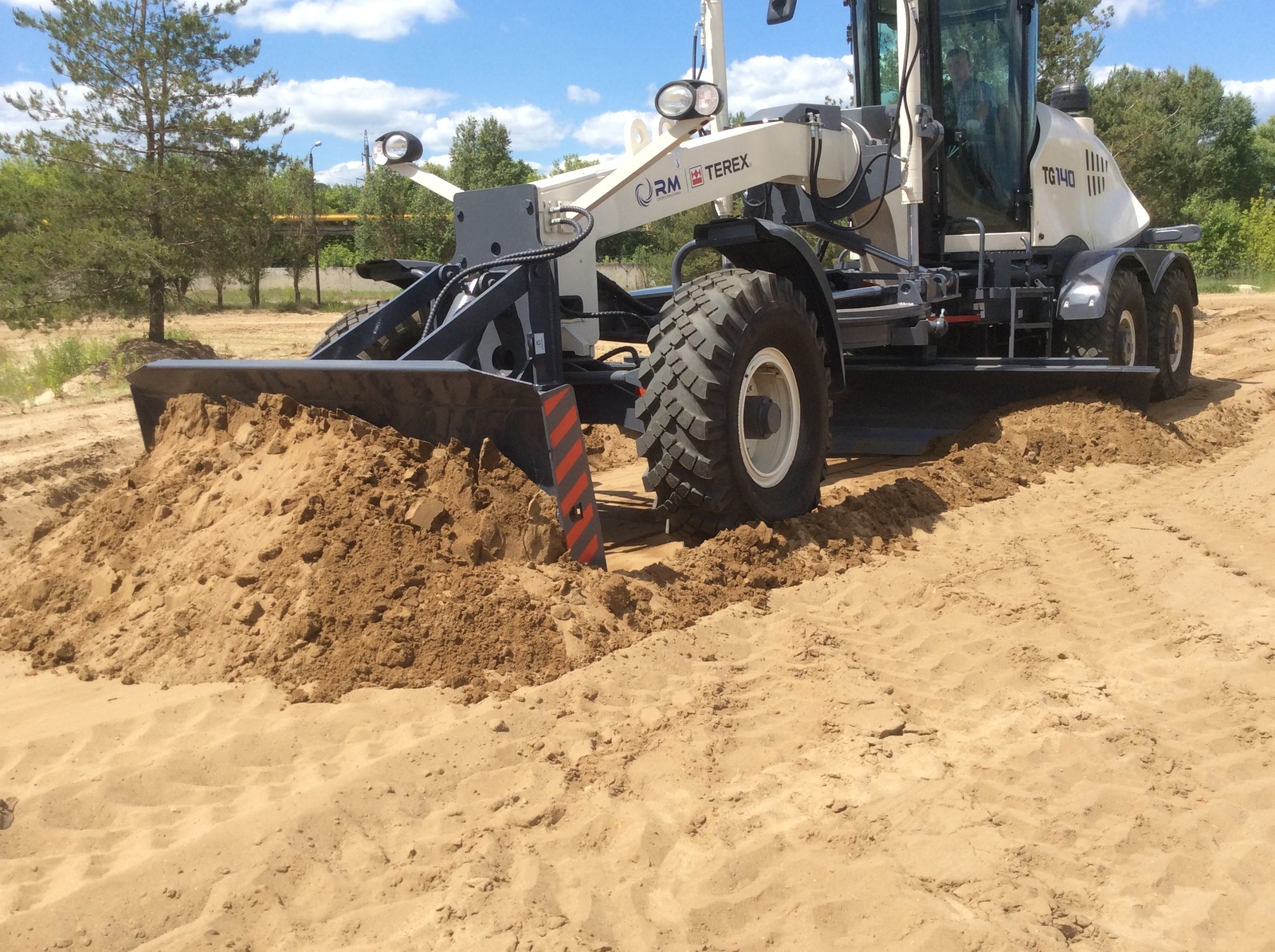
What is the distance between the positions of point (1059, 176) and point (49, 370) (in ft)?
39.5

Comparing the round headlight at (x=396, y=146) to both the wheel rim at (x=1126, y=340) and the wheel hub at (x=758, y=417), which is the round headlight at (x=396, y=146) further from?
the wheel rim at (x=1126, y=340)

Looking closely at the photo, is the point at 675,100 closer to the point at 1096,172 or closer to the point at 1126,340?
the point at 1126,340

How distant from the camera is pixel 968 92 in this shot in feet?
26.2

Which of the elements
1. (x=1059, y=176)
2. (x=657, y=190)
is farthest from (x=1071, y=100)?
(x=657, y=190)

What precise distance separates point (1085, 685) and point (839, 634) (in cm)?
90

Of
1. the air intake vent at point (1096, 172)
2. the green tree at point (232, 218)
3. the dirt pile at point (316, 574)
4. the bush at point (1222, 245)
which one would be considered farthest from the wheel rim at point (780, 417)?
the bush at point (1222, 245)

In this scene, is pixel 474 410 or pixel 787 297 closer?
pixel 474 410

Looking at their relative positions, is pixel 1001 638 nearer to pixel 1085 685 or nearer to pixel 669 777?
pixel 1085 685

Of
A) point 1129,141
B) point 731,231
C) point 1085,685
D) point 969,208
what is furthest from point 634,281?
point 1085,685

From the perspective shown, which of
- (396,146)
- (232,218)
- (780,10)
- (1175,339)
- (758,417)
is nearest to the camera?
(758,417)

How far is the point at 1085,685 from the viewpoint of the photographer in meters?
3.85

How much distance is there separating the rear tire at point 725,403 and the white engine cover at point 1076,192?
4102 millimetres

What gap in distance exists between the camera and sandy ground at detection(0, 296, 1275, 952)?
2.56 metres

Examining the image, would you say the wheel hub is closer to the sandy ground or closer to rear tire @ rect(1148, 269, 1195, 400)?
the sandy ground
